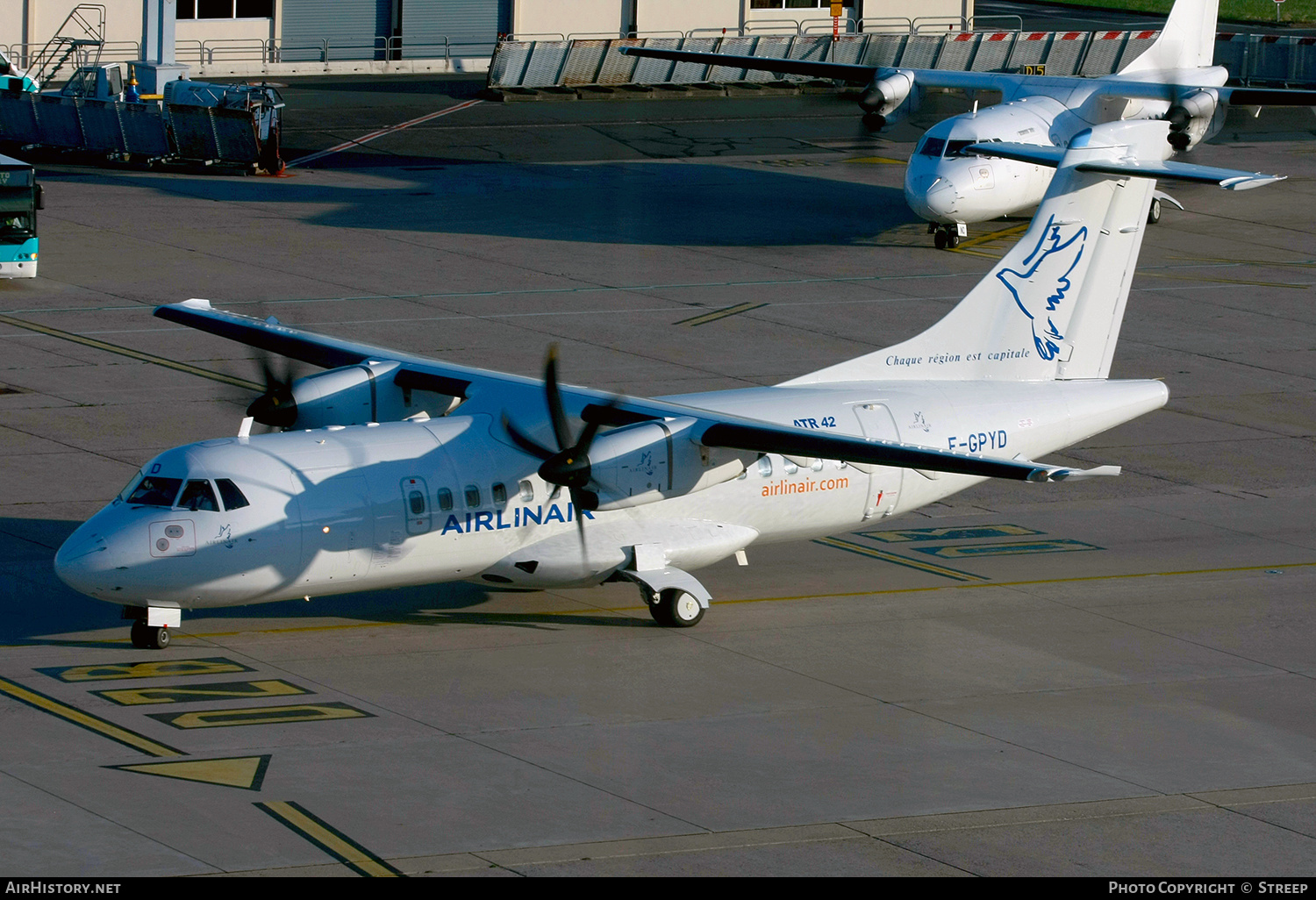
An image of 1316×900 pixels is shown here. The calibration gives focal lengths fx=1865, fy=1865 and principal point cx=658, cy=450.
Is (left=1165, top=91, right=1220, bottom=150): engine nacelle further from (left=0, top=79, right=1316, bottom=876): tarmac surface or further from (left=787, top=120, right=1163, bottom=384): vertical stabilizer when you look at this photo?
(left=787, top=120, right=1163, bottom=384): vertical stabilizer

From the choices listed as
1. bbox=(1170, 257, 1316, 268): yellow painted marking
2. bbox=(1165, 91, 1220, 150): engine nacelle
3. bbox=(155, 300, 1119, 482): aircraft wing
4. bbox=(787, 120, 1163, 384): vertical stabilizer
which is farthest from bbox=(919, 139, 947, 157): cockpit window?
bbox=(155, 300, 1119, 482): aircraft wing

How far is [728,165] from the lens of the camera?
5706cm

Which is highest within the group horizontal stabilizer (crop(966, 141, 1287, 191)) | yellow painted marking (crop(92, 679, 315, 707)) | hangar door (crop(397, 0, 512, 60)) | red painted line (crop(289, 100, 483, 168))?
hangar door (crop(397, 0, 512, 60))

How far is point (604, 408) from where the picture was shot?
859 inches

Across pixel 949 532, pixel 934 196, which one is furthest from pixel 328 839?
pixel 934 196

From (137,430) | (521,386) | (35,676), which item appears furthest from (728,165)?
(35,676)

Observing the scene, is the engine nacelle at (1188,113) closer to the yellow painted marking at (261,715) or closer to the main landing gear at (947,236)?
the main landing gear at (947,236)

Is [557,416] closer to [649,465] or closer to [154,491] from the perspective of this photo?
[649,465]

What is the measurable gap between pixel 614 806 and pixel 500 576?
19.0 feet

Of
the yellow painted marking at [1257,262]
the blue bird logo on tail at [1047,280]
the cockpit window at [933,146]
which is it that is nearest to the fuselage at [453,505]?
the blue bird logo on tail at [1047,280]

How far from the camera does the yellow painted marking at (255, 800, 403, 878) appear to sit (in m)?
15.6

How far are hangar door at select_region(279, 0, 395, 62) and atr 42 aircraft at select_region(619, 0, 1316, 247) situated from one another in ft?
96.9

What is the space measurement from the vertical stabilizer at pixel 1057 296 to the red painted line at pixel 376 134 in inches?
1306

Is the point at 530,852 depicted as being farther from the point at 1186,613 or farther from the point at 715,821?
the point at 1186,613
